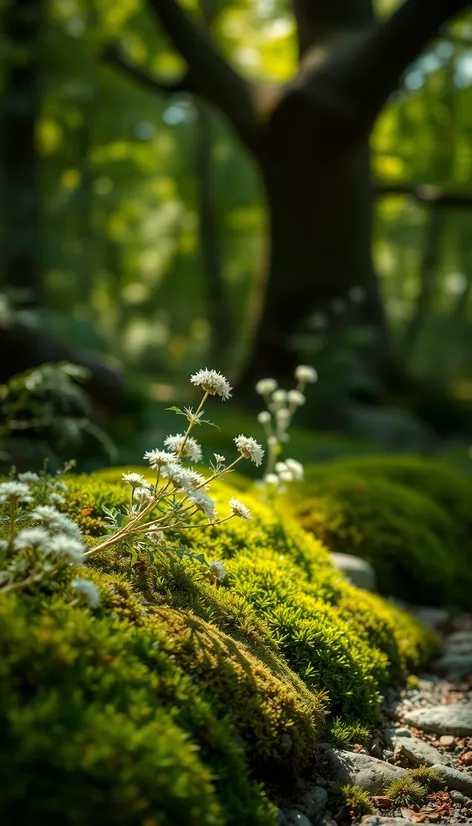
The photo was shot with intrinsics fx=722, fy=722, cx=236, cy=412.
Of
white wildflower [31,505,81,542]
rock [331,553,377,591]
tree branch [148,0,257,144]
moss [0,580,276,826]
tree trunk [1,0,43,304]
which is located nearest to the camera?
moss [0,580,276,826]

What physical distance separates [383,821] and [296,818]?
11.0 inches

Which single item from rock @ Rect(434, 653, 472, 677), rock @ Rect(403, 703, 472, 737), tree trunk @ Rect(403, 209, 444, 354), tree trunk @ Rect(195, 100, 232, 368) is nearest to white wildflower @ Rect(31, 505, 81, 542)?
rock @ Rect(403, 703, 472, 737)

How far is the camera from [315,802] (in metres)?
2.30

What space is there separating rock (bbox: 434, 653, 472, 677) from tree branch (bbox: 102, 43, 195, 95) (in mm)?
8841

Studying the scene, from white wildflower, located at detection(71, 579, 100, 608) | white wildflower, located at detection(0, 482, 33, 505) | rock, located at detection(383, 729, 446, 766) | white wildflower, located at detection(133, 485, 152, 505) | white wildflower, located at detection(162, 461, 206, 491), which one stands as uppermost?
white wildflower, located at detection(133, 485, 152, 505)

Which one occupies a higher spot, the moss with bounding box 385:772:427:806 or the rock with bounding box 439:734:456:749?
the rock with bounding box 439:734:456:749

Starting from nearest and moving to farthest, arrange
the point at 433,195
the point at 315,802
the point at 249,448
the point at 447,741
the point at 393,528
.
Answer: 1. the point at 315,802
2. the point at 249,448
3. the point at 447,741
4. the point at 393,528
5. the point at 433,195

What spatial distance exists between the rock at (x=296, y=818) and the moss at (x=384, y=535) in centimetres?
237

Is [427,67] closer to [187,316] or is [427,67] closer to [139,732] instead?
[187,316]

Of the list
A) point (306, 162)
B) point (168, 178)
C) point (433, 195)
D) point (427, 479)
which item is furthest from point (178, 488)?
point (168, 178)

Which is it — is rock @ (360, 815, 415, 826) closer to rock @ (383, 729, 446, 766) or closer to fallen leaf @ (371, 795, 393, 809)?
fallen leaf @ (371, 795, 393, 809)

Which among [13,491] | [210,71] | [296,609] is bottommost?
[13,491]

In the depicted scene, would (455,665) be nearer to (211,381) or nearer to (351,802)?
(351,802)

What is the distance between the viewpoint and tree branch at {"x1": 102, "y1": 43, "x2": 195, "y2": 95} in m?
10.4
